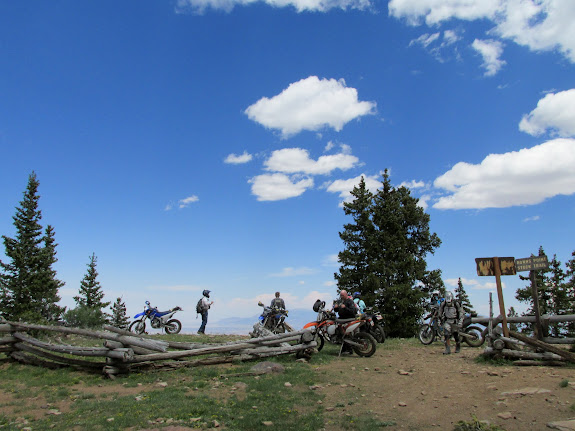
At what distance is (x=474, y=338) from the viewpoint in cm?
1659

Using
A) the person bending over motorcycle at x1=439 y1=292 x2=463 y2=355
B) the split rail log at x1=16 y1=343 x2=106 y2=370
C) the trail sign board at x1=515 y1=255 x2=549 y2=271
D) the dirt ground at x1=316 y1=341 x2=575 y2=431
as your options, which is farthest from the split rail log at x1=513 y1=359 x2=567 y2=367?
the split rail log at x1=16 y1=343 x2=106 y2=370

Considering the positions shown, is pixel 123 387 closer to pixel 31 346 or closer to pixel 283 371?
pixel 283 371

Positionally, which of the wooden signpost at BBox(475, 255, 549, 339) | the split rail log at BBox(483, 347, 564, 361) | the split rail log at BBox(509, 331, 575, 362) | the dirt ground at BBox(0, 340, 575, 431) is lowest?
the dirt ground at BBox(0, 340, 575, 431)

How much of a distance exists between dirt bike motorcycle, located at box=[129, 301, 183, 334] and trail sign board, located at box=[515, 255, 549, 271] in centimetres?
1566

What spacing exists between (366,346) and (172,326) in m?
11.1

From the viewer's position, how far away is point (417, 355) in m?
14.4

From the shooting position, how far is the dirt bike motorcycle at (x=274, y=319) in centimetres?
1800

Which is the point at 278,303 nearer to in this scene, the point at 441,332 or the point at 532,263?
the point at 441,332

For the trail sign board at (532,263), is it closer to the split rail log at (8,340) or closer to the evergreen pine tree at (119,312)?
the split rail log at (8,340)

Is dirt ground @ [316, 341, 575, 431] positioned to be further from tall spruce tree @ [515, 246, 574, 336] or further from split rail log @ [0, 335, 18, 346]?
tall spruce tree @ [515, 246, 574, 336]

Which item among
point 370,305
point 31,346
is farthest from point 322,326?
point 370,305

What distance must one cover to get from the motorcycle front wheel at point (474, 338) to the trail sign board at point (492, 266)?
388 centimetres

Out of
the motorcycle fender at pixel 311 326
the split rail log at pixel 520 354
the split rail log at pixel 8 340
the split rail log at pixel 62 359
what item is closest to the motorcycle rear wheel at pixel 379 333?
the motorcycle fender at pixel 311 326

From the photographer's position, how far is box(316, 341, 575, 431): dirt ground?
7.21 metres
